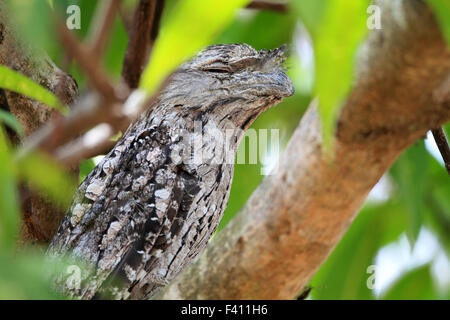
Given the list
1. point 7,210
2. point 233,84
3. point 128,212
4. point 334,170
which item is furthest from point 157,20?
point 7,210

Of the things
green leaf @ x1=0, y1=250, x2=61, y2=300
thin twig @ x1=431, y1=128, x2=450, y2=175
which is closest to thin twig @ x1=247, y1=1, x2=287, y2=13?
thin twig @ x1=431, y1=128, x2=450, y2=175

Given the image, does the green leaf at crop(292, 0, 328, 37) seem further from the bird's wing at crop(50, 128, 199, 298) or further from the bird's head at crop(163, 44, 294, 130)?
the bird's head at crop(163, 44, 294, 130)

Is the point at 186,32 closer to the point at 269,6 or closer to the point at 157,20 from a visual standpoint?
the point at 269,6

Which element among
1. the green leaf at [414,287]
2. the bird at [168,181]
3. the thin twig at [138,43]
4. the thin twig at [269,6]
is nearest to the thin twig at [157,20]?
the thin twig at [138,43]

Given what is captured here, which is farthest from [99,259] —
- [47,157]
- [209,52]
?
[47,157]

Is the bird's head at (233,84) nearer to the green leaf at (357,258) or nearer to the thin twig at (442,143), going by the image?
the thin twig at (442,143)

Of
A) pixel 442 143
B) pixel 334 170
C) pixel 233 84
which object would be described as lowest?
pixel 442 143

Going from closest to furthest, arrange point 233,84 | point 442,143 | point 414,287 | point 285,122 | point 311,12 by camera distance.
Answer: point 311,12 < point 442,143 < point 233,84 < point 414,287 < point 285,122
